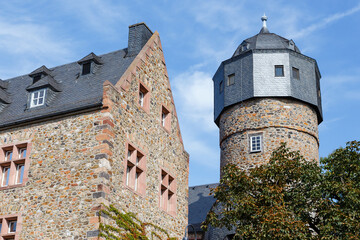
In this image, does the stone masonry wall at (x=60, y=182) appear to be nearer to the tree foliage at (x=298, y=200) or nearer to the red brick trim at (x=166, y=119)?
the red brick trim at (x=166, y=119)

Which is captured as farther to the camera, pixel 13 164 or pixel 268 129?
pixel 268 129

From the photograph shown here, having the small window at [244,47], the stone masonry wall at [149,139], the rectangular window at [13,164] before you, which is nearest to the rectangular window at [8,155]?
the rectangular window at [13,164]

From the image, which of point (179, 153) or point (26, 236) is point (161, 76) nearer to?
point (179, 153)

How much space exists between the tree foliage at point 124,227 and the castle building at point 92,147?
28 cm

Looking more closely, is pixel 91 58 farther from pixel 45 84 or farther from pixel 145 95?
pixel 145 95

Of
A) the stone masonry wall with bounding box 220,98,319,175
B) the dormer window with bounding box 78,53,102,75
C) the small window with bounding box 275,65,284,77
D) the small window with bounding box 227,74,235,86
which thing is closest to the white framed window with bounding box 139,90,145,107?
the dormer window with bounding box 78,53,102,75

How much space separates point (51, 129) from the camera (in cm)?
1919

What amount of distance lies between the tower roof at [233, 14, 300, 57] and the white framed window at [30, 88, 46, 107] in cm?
1434

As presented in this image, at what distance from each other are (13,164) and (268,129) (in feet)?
46.0

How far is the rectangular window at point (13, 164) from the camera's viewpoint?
758 inches

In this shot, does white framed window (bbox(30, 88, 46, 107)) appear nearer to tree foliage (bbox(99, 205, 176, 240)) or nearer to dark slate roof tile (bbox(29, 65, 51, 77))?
dark slate roof tile (bbox(29, 65, 51, 77))

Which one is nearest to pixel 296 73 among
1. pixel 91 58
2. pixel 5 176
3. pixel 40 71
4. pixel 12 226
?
pixel 91 58

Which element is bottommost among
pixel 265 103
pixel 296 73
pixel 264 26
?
pixel 265 103

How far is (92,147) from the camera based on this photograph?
59.3 feet
